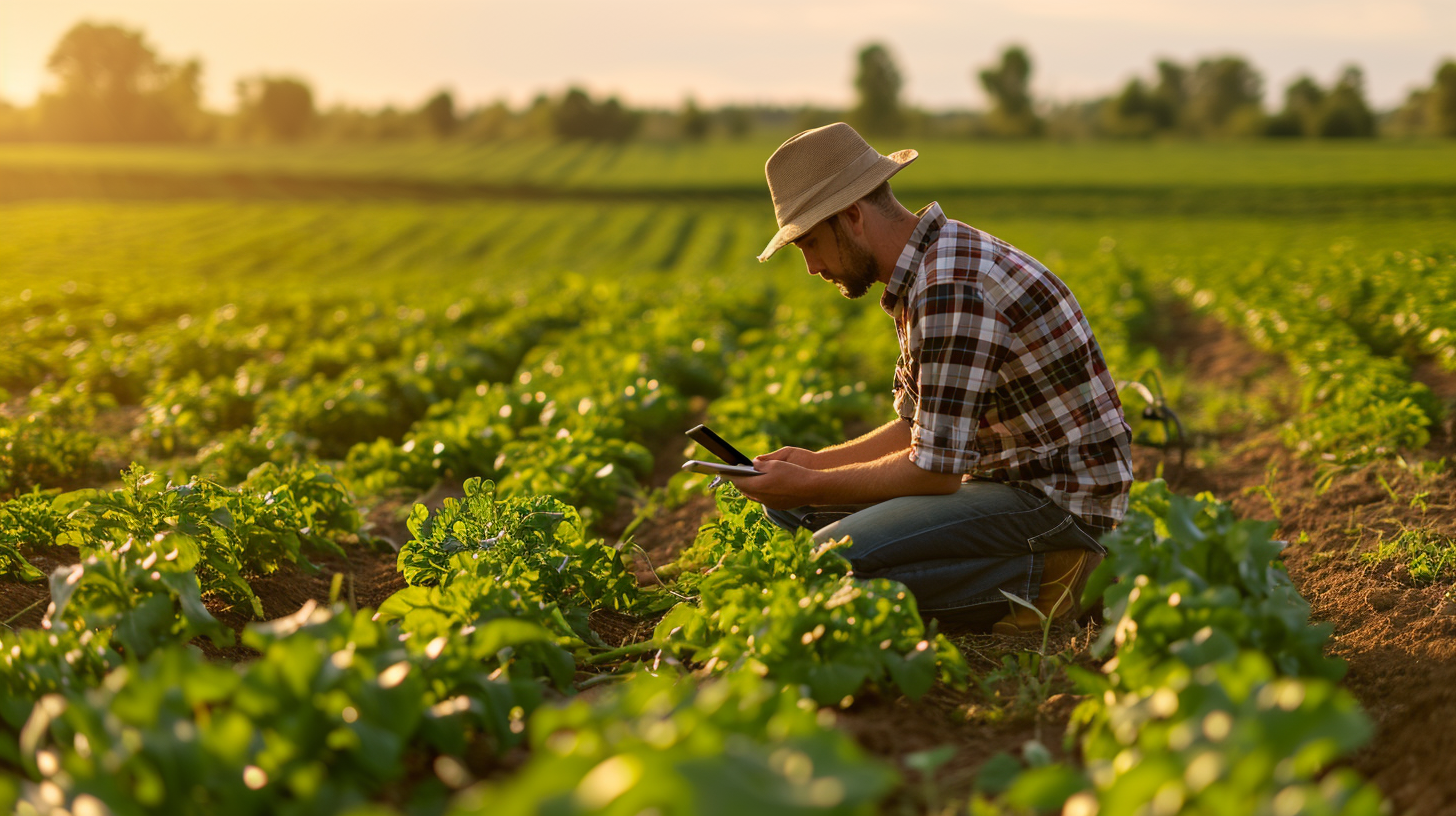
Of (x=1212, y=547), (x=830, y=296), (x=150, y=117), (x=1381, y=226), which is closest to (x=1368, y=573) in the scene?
(x=1212, y=547)

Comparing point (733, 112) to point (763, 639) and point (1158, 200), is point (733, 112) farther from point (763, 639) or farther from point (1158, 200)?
point (763, 639)

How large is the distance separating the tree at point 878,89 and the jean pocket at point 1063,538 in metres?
94.6

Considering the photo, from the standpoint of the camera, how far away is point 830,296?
49.6 ft

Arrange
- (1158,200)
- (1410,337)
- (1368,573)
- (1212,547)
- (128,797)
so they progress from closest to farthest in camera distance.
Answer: (128,797), (1212,547), (1368,573), (1410,337), (1158,200)

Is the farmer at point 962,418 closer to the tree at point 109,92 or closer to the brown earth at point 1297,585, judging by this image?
the brown earth at point 1297,585

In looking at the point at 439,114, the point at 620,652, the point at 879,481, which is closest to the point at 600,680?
the point at 620,652

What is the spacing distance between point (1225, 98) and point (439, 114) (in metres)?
74.4

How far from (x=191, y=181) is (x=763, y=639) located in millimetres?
50627

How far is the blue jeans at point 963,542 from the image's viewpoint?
12.4 feet

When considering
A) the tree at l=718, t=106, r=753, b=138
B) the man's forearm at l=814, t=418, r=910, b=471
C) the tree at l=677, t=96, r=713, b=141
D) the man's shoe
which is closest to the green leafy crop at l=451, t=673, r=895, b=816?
the man's shoe

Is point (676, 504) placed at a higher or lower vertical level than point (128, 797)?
lower

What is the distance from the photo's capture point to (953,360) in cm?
346

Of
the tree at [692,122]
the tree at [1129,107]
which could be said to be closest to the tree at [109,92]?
A: the tree at [692,122]

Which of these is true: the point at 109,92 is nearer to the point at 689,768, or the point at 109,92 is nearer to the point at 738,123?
the point at 738,123
